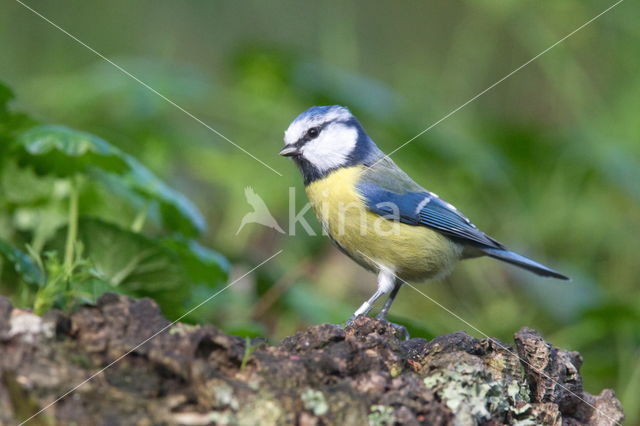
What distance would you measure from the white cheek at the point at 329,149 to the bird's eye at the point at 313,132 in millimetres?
14

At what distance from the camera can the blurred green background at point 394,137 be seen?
129 inches

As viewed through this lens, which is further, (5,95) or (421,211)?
(421,211)

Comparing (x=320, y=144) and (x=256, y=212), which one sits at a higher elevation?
(x=320, y=144)

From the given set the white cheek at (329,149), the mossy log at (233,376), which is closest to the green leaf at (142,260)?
the white cheek at (329,149)

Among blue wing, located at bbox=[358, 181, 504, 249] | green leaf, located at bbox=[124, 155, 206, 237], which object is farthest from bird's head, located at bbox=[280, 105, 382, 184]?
green leaf, located at bbox=[124, 155, 206, 237]

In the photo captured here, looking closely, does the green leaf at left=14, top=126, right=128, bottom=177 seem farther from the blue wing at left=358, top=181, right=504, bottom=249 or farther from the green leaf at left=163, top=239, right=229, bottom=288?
the blue wing at left=358, top=181, right=504, bottom=249

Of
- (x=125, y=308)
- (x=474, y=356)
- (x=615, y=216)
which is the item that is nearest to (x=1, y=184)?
(x=125, y=308)

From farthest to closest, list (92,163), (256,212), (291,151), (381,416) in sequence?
(256,212)
(291,151)
(92,163)
(381,416)

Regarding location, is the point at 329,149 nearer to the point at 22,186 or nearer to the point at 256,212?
the point at 22,186

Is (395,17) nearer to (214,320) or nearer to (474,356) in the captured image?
(214,320)

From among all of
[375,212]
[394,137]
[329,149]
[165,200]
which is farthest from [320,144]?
[394,137]

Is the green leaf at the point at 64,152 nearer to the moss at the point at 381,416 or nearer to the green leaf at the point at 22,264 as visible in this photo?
the green leaf at the point at 22,264

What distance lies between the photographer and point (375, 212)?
92.9 inches

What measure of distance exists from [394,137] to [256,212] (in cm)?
89
